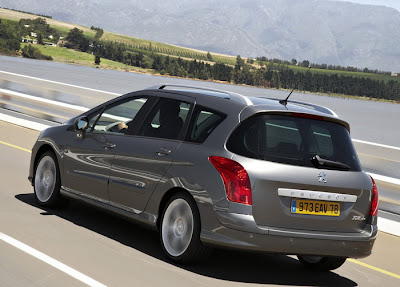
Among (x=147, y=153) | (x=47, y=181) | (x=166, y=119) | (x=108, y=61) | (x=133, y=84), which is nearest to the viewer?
(x=147, y=153)

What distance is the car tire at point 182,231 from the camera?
623 centimetres

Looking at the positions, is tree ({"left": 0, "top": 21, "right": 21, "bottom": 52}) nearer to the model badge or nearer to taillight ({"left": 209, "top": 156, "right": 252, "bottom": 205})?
taillight ({"left": 209, "top": 156, "right": 252, "bottom": 205})

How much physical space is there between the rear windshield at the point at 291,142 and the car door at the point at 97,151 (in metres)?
1.39

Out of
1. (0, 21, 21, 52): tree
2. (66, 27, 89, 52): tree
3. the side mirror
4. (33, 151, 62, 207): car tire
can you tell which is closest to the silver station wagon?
the side mirror

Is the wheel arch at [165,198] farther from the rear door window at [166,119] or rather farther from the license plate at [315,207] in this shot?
the license plate at [315,207]

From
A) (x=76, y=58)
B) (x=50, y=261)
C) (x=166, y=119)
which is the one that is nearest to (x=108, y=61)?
(x=76, y=58)

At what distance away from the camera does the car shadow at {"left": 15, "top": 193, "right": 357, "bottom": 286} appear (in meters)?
6.36

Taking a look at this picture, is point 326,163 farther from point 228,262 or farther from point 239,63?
point 239,63

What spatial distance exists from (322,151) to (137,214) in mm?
1724

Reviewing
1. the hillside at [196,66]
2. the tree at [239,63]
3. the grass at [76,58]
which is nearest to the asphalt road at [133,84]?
the grass at [76,58]

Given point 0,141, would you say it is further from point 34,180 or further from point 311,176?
point 311,176

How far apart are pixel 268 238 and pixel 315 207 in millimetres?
458

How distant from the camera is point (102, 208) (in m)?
7.39

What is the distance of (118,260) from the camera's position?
20.8ft
